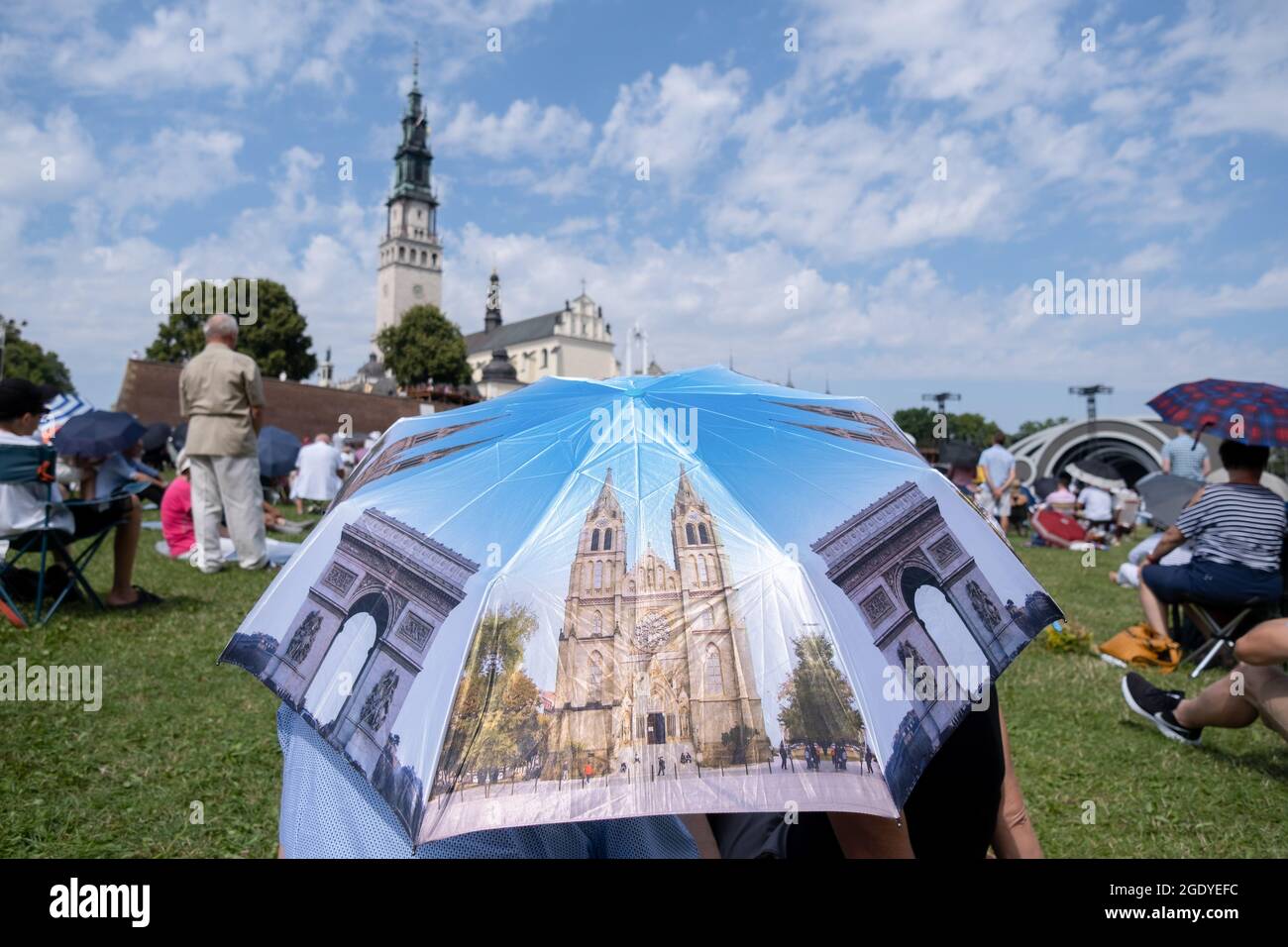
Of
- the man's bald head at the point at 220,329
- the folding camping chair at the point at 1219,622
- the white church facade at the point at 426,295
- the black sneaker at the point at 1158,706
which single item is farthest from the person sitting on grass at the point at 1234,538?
the white church facade at the point at 426,295

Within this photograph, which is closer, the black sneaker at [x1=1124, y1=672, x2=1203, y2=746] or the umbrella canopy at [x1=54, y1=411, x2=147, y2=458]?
the black sneaker at [x1=1124, y1=672, x2=1203, y2=746]

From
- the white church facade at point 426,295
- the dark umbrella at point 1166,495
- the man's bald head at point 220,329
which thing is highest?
the white church facade at point 426,295

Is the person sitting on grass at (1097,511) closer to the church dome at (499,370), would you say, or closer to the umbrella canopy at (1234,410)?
the umbrella canopy at (1234,410)

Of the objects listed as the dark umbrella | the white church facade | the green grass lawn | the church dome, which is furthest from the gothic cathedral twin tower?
the white church facade

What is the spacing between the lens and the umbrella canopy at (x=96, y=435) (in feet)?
22.7

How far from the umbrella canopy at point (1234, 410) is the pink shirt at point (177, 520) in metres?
9.32

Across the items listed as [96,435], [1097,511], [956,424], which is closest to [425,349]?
[1097,511]

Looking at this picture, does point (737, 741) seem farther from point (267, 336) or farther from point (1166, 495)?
point (267, 336)

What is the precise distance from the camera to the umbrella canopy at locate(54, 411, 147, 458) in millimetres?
6906

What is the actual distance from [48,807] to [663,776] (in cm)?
313

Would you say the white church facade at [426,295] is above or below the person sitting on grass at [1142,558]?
above

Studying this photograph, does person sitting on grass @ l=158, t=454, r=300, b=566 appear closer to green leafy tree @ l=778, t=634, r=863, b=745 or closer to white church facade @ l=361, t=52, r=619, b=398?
green leafy tree @ l=778, t=634, r=863, b=745

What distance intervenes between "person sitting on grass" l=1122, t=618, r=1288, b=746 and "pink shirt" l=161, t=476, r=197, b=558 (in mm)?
9020
